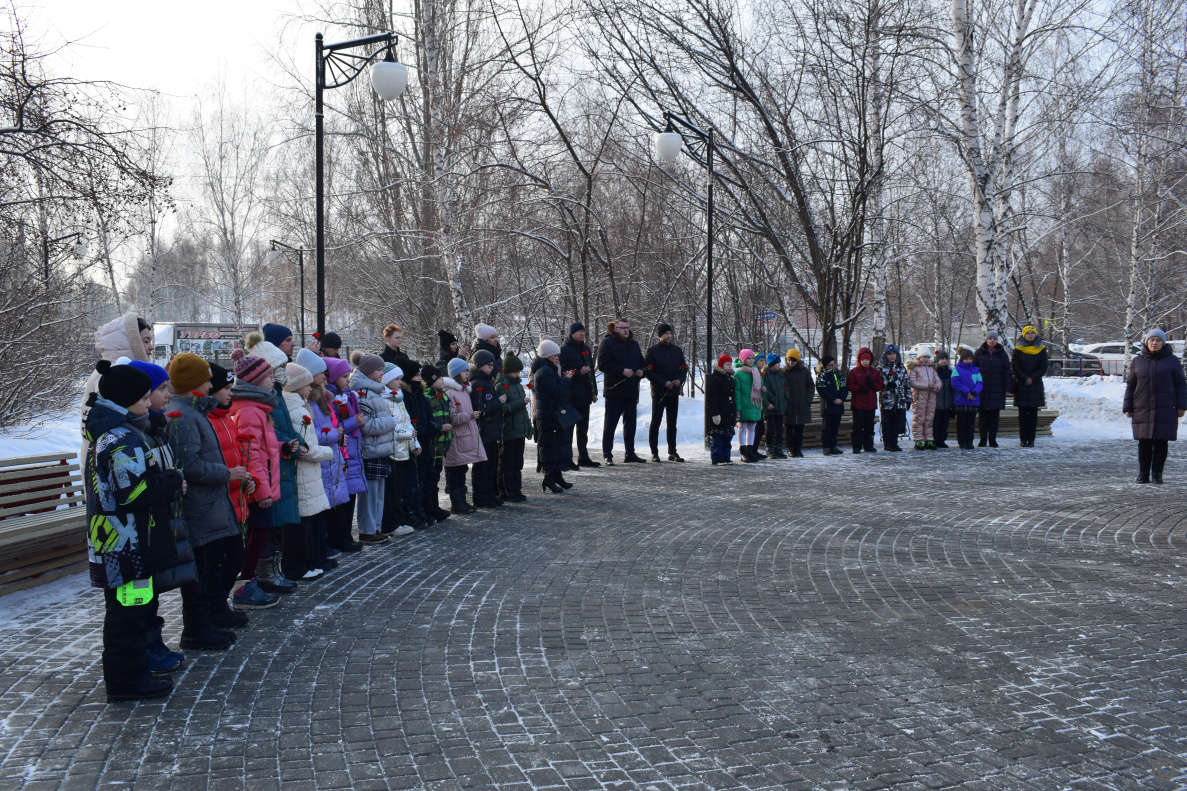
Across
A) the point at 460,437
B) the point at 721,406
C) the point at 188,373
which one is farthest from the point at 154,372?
the point at 721,406

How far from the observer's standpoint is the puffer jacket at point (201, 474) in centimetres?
521

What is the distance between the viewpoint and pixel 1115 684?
4699mm

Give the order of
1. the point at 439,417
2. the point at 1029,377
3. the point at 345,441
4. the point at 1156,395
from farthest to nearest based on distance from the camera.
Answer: the point at 1029,377
the point at 1156,395
the point at 439,417
the point at 345,441

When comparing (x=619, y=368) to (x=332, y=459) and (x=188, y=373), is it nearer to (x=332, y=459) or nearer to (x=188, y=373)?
(x=332, y=459)

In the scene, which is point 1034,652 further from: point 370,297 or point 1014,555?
point 370,297

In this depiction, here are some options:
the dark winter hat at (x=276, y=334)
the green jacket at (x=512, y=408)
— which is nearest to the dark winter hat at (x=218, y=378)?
the dark winter hat at (x=276, y=334)

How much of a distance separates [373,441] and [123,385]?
3.74m

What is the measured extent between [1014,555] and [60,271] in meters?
15.2

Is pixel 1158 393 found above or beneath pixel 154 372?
beneath

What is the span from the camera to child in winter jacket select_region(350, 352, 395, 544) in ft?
26.9

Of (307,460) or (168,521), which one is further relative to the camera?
(307,460)

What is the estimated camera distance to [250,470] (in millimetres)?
5906

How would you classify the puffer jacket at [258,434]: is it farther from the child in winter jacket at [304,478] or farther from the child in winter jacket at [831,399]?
the child in winter jacket at [831,399]

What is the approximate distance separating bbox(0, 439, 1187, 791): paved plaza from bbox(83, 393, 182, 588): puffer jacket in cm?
71
